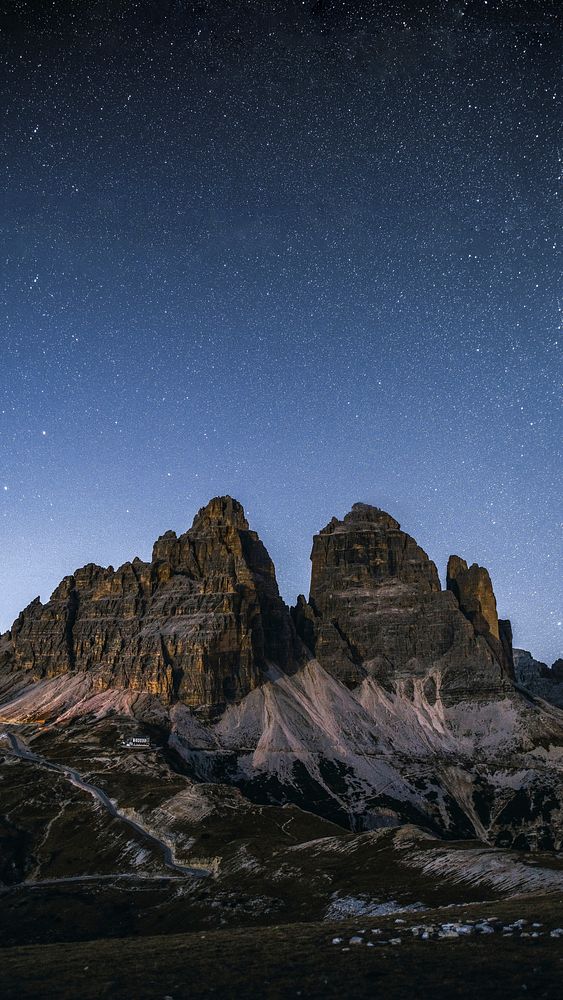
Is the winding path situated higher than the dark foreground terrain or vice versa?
the dark foreground terrain

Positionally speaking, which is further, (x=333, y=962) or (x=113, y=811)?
(x=113, y=811)

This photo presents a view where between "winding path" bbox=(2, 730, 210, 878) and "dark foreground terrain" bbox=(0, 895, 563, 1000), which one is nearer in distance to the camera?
"dark foreground terrain" bbox=(0, 895, 563, 1000)

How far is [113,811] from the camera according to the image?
125 metres

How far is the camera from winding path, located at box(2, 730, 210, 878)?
290ft

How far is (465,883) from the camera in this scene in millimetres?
55438

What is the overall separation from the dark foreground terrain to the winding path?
4831cm

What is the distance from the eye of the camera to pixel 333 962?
31.1m

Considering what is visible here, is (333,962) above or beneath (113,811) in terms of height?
above

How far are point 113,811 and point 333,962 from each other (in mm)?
105940

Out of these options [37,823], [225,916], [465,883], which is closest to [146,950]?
[225,916]

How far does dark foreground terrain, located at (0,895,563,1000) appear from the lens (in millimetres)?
27328

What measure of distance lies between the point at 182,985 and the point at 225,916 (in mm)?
33567

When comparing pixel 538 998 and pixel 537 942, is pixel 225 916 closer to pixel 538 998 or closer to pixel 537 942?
pixel 537 942

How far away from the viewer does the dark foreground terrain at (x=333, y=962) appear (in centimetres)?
2733
